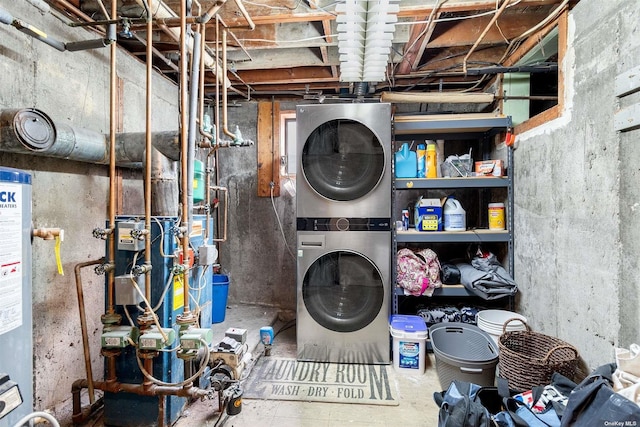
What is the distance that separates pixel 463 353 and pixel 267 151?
2638 millimetres

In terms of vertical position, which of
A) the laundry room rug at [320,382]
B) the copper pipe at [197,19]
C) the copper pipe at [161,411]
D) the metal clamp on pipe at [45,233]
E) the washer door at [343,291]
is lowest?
the laundry room rug at [320,382]

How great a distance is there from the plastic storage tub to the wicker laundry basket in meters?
0.55

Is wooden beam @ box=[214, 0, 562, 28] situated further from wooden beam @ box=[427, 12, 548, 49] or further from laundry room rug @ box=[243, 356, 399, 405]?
laundry room rug @ box=[243, 356, 399, 405]

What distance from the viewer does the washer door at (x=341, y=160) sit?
2529 millimetres

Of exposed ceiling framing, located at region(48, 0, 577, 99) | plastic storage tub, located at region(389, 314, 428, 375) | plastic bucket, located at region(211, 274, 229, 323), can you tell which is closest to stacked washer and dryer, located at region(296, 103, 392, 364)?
plastic storage tub, located at region(389, 314, 428, 375)

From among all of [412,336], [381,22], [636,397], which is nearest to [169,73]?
[381,22]

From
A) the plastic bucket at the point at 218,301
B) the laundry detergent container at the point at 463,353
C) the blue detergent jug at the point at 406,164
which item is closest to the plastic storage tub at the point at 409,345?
the laundry detergent container at the point at 463,353

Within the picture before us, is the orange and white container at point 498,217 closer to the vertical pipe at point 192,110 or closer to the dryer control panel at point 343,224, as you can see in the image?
the dryer control panel at point 343,224

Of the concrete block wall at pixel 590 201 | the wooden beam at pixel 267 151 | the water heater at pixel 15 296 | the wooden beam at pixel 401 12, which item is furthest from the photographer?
the wooden beam at pixel 267 151

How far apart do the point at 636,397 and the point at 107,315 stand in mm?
2238

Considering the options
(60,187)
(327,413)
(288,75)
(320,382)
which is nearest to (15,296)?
(60,187)

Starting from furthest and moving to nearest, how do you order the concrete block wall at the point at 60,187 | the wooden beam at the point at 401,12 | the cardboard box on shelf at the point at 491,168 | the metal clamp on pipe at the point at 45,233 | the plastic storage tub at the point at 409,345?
1. the cardboard box on shelf at the point at 491,168
2. the plastic storage tub at the point at 409,345
3. the wooden beam at the point at 401,12
4. the concrete block wall at the point at 60,187
5. the metal clamp on pipe at the point at 45,233

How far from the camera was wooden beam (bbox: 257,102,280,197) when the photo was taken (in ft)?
11.6

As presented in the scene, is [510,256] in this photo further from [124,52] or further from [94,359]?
[124,52]
